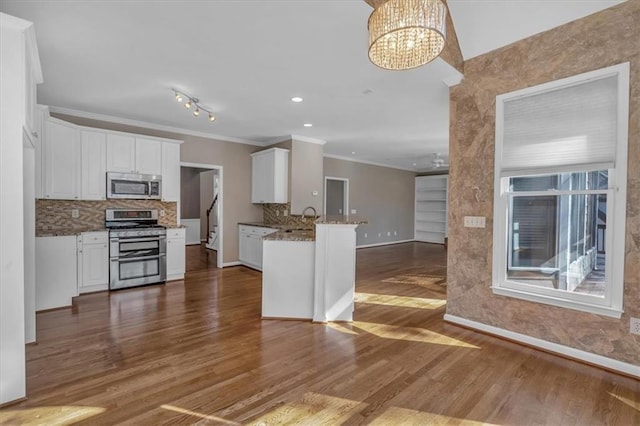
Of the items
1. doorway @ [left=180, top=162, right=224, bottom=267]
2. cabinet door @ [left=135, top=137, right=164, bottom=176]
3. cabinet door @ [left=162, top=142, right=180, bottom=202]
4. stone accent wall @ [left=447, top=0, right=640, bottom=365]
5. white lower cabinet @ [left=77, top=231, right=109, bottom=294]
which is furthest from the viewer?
doorway @ [left=180, top=162, right=224, bottom=267]

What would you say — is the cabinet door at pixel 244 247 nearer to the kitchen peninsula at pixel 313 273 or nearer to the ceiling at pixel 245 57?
the ceiling at pixel 245 57

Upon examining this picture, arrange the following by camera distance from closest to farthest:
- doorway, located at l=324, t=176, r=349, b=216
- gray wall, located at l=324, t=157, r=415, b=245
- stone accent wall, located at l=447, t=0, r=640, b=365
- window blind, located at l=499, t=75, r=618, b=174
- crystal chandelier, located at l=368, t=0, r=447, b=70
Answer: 1. crystal chandelier, located at l=368, t=0, r=447, b=70
2. stone accent wall, located at l=447, t=0, r=640, b=365
3. window blind, located at l=499, t=75, r=618, b=174
4. doorway, located at l=324, t=176, r=349, b=216
5. gray wall, located at l=324, t=157, r=415, b=245

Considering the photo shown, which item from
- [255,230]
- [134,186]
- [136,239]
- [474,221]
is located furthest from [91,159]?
[474,221]

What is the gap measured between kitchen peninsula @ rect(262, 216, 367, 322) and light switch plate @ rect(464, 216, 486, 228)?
118cm

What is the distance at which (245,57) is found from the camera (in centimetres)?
297

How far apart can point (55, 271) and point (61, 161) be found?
1537 millimetres

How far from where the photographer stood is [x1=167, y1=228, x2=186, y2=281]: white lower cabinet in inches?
200

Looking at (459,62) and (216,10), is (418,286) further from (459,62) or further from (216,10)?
(216,10)

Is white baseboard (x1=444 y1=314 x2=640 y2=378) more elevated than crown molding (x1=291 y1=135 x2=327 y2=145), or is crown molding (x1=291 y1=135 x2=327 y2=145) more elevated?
crown molding (x1=291 y1=135 x2=327 y2=145)

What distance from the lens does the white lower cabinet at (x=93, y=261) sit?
4266 mm

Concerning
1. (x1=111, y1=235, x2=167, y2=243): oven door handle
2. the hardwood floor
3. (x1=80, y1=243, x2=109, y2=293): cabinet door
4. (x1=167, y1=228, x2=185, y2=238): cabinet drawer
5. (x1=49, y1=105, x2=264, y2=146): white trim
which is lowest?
the hardwood floor

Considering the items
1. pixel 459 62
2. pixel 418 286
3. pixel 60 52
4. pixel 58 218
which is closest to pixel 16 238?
pixel 60 52

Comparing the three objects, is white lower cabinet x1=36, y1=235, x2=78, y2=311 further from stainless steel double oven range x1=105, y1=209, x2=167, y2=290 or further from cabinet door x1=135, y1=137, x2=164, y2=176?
cabinet door x1=135, y1=137, x2=164, y2=176

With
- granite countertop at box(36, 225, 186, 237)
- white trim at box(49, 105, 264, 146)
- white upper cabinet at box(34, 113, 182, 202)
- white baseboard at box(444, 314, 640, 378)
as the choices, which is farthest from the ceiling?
white baseboard at box(444, 314, 640, 378)
